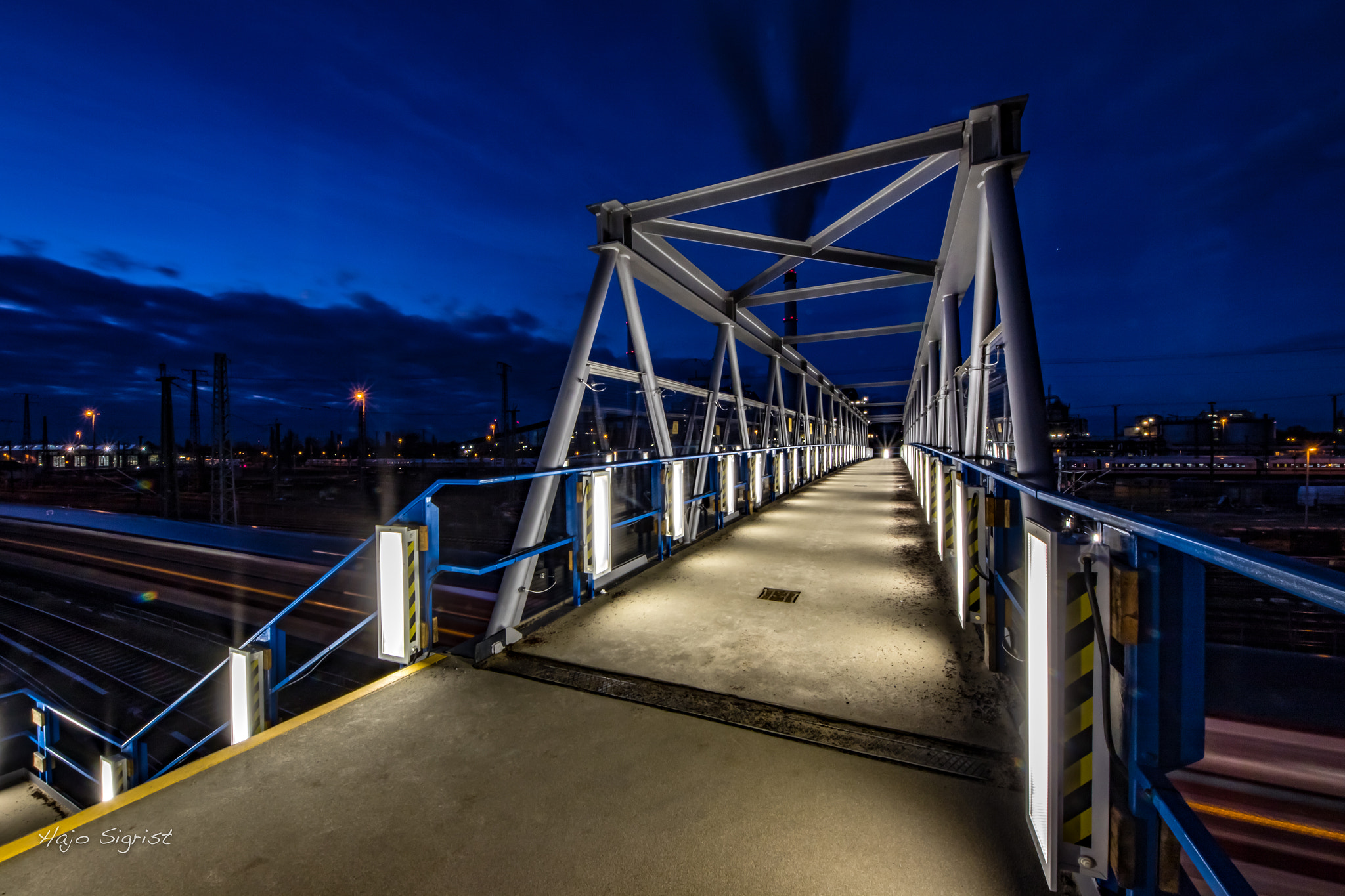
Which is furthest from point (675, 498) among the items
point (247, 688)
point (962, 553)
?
point (247, 688)

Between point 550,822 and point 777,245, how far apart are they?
6866 millimetres

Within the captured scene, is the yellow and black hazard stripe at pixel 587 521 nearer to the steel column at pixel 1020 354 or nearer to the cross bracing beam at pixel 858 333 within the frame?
the steel column at pixel 1020 354

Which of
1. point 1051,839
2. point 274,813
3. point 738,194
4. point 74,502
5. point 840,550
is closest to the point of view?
point 1051,839

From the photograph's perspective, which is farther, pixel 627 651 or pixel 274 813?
pixel 627 651

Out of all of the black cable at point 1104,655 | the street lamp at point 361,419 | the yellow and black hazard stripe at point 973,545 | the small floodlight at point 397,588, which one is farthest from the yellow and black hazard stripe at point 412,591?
the street lamp at point 361,419

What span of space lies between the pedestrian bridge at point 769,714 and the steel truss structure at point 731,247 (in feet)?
0.14

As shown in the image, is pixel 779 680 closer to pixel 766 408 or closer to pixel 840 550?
pixel 840 550

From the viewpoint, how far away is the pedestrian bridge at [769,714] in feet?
4.94

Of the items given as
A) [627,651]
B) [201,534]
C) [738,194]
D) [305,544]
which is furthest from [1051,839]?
[201,534]

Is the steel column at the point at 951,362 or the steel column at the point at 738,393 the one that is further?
the steel column at the point at 738,393

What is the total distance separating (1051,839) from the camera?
5.18ft

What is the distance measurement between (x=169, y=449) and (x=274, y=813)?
32.7m

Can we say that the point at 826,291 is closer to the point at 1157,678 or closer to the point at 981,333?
the point at 981,333

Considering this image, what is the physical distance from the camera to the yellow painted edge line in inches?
77.0
